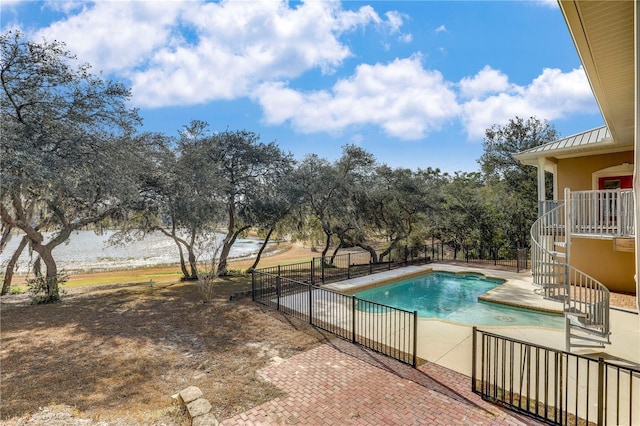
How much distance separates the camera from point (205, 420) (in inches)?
137

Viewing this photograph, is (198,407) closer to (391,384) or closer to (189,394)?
(189,394)

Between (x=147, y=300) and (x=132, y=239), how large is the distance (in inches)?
149

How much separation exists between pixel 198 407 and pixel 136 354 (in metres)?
2.47

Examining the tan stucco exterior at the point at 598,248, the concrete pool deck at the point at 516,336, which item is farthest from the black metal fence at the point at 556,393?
the tan stucco exterior at the point at 598,248

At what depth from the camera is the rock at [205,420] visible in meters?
3.43

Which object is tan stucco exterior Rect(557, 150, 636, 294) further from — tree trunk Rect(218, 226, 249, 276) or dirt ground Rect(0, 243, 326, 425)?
tree trunk Rect(218, 226, 249, 276)

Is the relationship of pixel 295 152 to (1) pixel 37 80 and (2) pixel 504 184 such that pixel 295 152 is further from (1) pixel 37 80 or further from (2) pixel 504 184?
(2) pixel 504 184

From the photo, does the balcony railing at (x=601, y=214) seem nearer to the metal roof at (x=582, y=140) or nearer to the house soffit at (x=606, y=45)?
the house soffit at (x=606, y=45)

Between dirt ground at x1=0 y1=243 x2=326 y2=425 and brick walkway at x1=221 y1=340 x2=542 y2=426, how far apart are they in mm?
326

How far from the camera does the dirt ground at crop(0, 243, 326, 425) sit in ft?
12.4

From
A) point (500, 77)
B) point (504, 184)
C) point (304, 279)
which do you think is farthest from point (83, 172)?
point (504, 184)

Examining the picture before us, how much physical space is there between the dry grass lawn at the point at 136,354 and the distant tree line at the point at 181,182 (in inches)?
108

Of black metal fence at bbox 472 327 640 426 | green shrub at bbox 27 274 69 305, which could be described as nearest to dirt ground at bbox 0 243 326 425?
green shrub at bbox 27 274 69 305

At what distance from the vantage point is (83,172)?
304 inches
